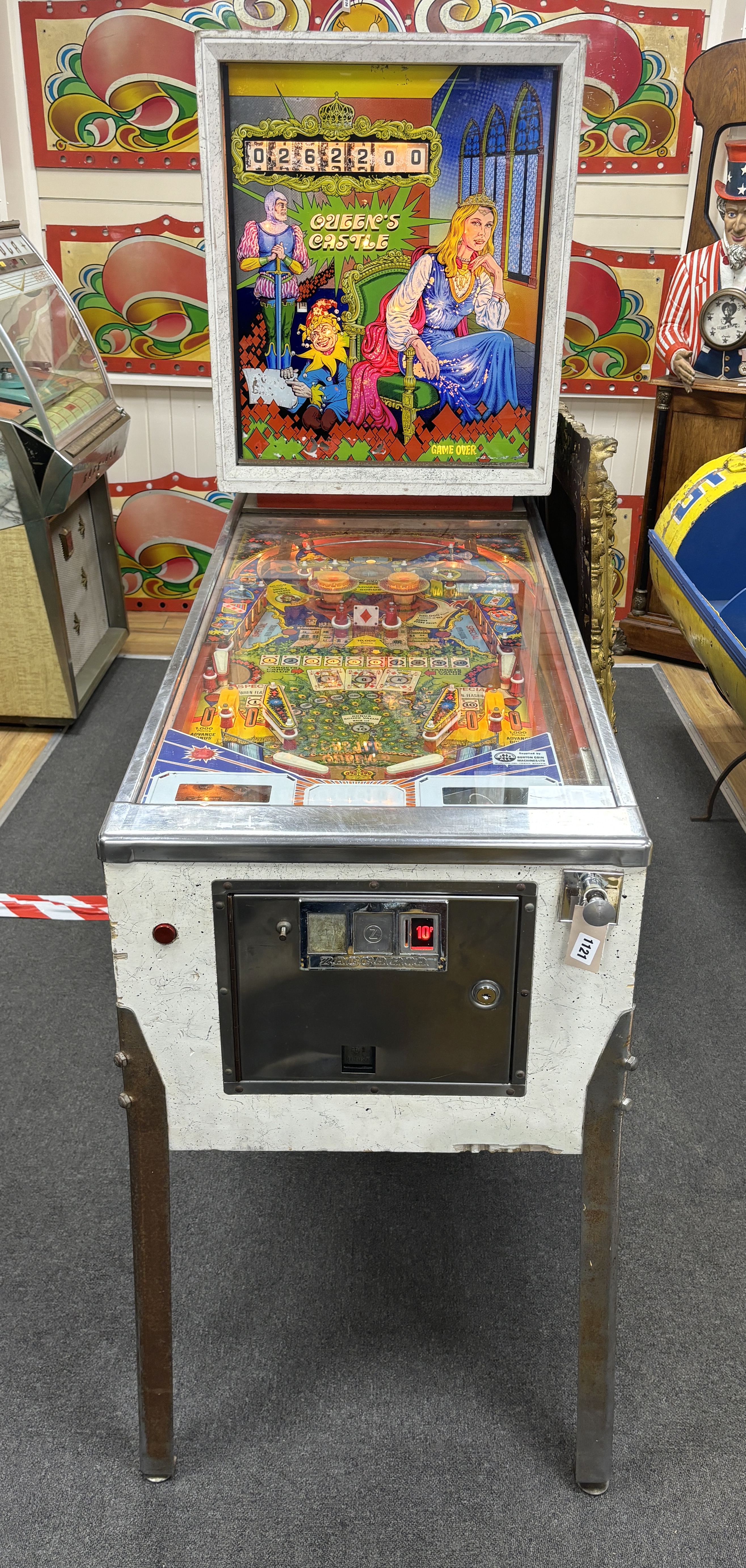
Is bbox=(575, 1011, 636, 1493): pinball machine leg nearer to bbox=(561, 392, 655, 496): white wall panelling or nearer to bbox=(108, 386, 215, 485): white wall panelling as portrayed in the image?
bbox=(561, 392, 655, 496): white wall panelling

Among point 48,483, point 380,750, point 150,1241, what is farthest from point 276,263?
point 150,1241

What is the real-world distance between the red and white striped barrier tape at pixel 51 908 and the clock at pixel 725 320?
2684 millimetres

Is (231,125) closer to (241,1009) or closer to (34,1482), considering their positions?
(241,1009)

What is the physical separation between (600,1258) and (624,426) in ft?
12.0

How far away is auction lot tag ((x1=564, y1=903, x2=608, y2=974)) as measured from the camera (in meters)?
1.43

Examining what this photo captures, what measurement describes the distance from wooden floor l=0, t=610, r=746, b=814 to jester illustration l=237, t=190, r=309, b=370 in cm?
113

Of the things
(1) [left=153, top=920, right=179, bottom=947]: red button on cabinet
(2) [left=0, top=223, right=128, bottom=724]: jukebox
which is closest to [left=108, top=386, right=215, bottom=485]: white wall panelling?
(2) [left=0, top=223, right=128, bottom=724]: jukebox

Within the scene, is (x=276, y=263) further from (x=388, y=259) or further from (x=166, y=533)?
(x=166, y=533)

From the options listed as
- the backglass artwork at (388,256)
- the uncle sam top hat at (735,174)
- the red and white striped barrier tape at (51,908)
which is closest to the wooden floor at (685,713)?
the red and white striped barrier tape at (51,908)

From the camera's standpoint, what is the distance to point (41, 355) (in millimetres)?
3627

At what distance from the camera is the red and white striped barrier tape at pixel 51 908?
294 cm

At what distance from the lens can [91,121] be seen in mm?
4188


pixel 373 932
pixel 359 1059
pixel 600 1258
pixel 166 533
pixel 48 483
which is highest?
pixel 48 483

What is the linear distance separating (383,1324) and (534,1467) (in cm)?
32
